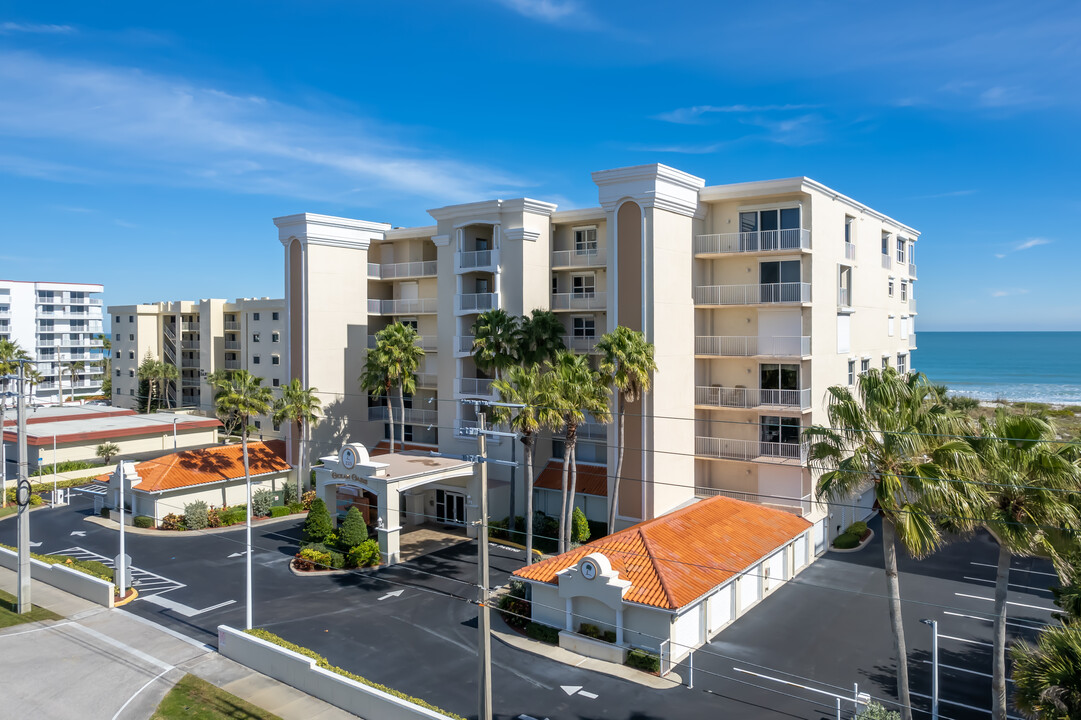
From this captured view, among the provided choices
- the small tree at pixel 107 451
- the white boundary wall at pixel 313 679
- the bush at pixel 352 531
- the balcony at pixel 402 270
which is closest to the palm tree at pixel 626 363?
the bush at pixel 352 531

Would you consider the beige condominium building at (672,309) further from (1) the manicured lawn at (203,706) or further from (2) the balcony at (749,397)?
(1) the manicured lawn at (203,706)

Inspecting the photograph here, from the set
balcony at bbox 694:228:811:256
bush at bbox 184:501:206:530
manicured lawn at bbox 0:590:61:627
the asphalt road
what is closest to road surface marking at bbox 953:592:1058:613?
the asphalt road

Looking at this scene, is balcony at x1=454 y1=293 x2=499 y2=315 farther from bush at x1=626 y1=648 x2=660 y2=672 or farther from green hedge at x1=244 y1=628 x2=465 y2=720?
bush at x1=626 y1=648 x2=660 y2=672

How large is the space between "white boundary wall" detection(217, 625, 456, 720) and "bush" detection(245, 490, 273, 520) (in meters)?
18.5

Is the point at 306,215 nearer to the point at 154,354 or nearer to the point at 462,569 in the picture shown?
the point at 462,569

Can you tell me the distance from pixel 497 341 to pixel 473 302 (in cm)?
600

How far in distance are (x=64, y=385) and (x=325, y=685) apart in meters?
112

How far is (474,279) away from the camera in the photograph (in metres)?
45.1

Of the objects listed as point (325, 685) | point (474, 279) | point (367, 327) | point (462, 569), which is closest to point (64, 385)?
point (367, 327)

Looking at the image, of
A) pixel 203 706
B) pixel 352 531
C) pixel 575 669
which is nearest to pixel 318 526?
pixel 352 531

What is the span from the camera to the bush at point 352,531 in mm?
35844

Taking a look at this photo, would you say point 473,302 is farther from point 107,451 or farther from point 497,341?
point 107,451

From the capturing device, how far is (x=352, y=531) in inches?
1414

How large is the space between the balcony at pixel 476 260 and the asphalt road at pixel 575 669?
52.7 ft
